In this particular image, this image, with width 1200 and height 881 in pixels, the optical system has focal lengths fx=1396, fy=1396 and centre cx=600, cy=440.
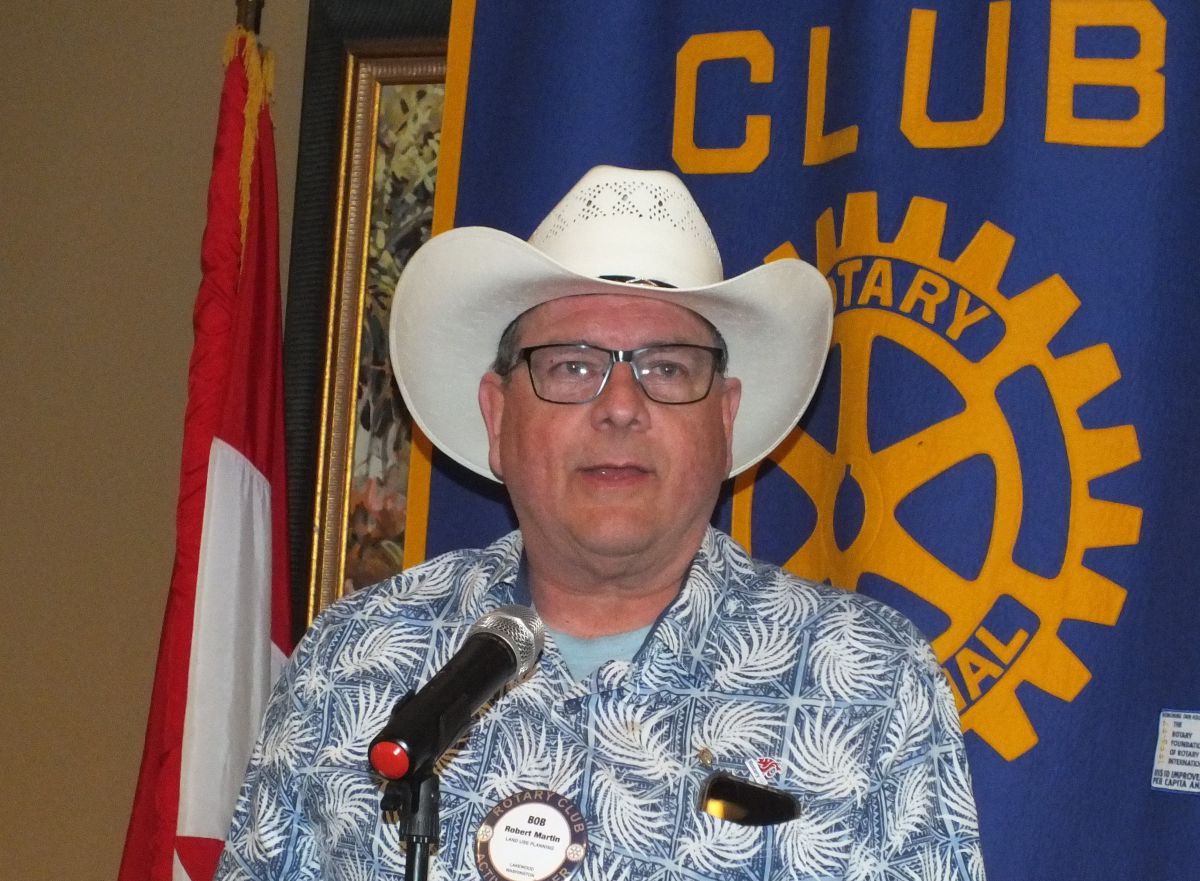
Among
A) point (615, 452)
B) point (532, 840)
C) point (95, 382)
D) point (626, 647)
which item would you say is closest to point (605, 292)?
point (615, 452)

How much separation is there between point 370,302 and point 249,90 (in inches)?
17.6

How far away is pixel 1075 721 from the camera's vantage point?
2.02 metres

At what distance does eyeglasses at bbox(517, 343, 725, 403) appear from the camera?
179cm

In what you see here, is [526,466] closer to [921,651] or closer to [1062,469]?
[921,651]

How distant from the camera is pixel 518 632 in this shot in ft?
3.97

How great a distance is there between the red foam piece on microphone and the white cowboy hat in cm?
88

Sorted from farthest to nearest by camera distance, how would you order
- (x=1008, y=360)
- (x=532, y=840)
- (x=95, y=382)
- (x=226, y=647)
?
1. (x=95, y=382)
2. (x=226, y=647)
3. (x=1008, y=360)
4. (x=532, y=840)

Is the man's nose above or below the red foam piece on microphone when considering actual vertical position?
above

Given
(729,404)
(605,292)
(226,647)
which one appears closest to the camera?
(605,292)

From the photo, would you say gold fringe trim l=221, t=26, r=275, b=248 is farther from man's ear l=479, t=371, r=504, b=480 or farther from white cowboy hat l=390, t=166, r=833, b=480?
man's ear l=479, t=371, r=504, b=480

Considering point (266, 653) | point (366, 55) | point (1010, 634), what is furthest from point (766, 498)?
point (366, 55)

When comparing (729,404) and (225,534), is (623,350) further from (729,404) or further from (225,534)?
(225,534)

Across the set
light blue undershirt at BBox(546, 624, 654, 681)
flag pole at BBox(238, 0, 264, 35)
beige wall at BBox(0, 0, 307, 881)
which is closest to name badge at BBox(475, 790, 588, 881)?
light blue undershirt at BBox(546, 624, 654, 681)

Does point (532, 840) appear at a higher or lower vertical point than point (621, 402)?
lower
